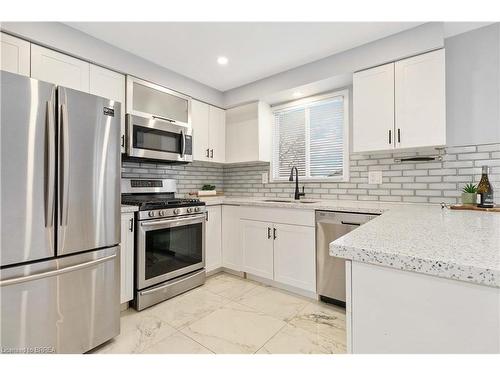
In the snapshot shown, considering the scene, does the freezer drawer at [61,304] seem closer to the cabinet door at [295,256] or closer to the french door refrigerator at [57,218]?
the french door refrigerator at [57,218]

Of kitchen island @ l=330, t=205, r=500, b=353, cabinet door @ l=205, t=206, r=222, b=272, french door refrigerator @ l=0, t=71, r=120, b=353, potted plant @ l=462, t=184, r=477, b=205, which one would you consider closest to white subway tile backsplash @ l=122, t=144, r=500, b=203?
potted plant @ l=462, t=184, r=477, b=205

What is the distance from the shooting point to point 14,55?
172 cm

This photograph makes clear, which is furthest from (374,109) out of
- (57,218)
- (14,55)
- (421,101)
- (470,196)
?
(14,55)

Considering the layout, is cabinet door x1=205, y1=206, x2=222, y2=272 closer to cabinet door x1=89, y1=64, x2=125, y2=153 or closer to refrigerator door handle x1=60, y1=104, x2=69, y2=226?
cabinet door x1=89, y1=64, x2=125, y2=153

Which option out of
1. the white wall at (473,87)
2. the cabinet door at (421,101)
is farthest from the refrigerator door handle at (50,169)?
the white wall at (473,87)

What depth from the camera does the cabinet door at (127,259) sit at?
6.79 feet

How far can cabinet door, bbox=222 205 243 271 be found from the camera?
291 cm

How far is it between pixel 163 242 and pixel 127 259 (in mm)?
335

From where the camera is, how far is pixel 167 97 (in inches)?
108

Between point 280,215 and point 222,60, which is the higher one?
point 222,60

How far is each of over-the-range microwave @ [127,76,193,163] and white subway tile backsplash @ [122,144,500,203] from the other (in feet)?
1.18

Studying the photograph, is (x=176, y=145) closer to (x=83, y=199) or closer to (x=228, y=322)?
(x=83, y=199)

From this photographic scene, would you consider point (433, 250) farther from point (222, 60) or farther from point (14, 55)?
point (14, 55)

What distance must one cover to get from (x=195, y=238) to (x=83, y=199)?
4.31ft
